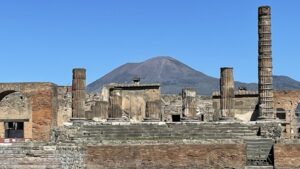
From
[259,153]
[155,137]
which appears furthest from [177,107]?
[259,153]

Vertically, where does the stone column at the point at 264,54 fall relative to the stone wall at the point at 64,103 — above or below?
above

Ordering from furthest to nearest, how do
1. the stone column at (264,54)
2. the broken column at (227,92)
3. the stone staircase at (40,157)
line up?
the broken column at (227,92) < the stone column at (264,54) < the stone staircase at (40,157)

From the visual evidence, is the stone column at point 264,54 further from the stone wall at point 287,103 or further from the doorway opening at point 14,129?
the doorway opening at point 14,129

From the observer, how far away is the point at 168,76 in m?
148

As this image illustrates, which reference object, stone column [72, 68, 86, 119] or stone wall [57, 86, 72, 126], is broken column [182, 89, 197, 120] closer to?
stone column [72, 68, 86, 119]

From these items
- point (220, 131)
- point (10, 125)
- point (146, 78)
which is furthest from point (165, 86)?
point (220, 131)

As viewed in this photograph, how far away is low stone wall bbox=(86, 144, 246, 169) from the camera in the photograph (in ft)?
54.6

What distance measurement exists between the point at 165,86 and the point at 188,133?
370 ft

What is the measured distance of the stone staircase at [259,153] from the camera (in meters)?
16.7

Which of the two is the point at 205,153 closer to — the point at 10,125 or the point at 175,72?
the point at 10,125

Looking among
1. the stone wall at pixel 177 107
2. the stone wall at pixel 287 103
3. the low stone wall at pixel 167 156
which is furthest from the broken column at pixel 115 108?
the stone wall at pixel 287 103

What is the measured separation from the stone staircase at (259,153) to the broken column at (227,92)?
12.6 ft

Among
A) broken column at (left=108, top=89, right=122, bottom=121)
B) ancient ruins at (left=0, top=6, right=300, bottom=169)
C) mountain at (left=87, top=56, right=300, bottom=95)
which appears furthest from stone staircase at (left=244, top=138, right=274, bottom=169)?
mountain at (left=87, top=56, right=300, bottom=95)

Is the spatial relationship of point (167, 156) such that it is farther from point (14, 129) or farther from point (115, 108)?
point (14, 129)
